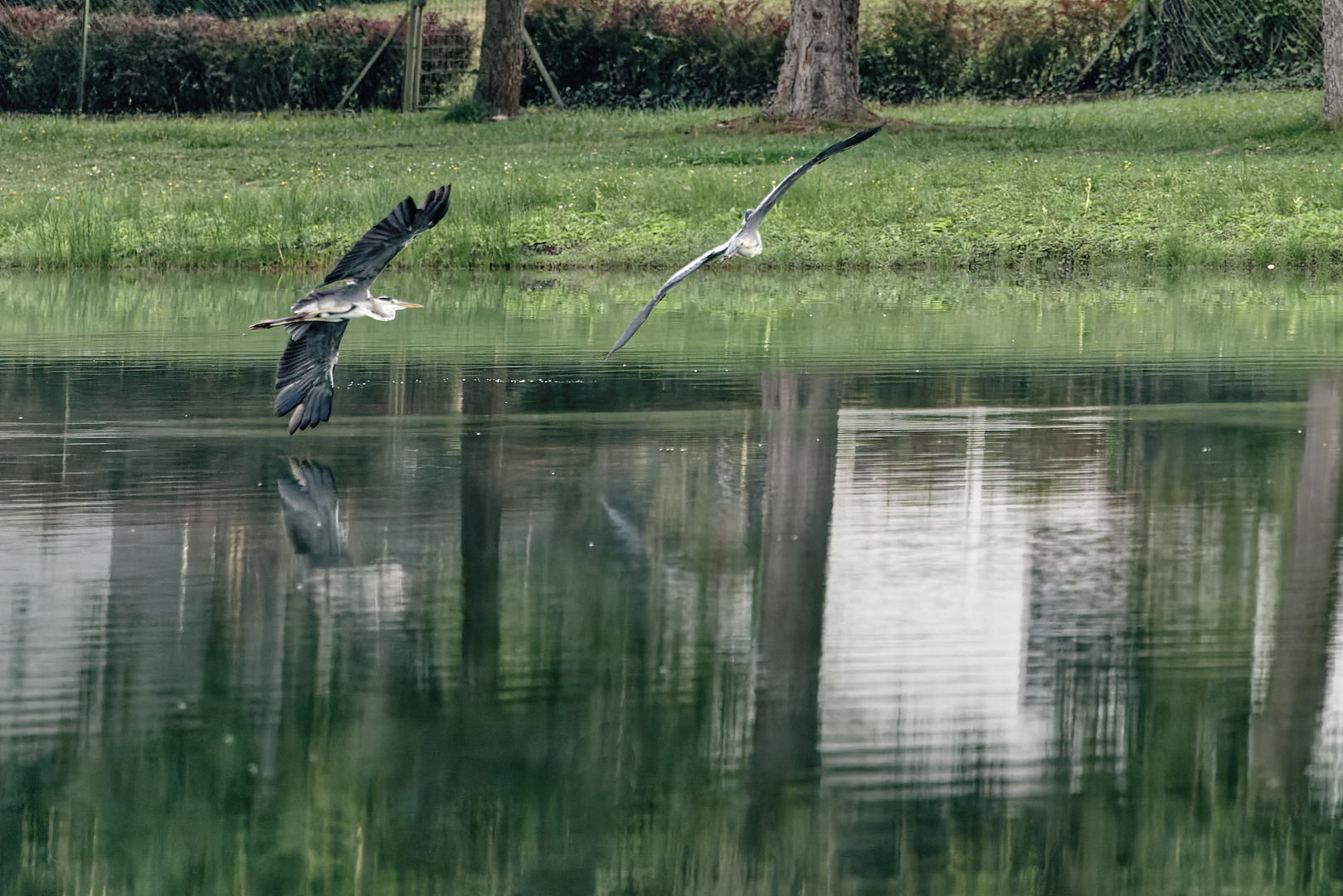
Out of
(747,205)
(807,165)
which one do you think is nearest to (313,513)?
(807,165)

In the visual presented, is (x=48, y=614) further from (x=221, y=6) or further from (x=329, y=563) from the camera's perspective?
(x=221, y=6)

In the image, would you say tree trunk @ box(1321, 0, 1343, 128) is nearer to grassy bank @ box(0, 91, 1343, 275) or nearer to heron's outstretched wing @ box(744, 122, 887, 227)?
grassy bank @ box(0, 91, 1343, 275)

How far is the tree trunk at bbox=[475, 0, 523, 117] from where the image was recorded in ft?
114

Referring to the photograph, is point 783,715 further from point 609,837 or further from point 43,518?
point 43,518

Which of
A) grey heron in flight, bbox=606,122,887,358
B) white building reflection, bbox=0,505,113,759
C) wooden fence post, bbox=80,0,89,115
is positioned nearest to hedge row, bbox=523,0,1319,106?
wooden fence post, bbox=80,0,89,115

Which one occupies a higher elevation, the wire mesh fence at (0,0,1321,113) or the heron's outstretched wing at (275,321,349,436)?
the wire mesh fence at (0,0,1321,113)

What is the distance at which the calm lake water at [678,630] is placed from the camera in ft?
18.2

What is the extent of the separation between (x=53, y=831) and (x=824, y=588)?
10.8 ft

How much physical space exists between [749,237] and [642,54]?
28259 millimetres

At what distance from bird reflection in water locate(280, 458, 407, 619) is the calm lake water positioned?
0.11ft

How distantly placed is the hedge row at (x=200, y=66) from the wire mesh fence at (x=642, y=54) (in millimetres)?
35

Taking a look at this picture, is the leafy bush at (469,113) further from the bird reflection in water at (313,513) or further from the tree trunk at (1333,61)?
the bird reflection in water at (313,513)

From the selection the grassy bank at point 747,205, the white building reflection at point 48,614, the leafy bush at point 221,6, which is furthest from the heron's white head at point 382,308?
the leafy bush at point 221,6

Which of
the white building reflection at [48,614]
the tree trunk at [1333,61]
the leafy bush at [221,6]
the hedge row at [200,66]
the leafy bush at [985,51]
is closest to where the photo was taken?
the white building reflection at [48,614]
